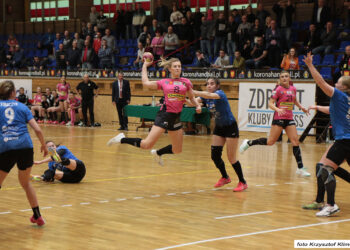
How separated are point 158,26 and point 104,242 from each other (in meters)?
19.5

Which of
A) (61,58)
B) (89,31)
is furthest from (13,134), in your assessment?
(89,31)

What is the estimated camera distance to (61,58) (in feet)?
90.9

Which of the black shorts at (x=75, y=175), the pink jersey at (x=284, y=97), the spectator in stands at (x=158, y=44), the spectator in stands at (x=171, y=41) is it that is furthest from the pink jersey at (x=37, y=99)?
the black shorts at (x=75, y=175)

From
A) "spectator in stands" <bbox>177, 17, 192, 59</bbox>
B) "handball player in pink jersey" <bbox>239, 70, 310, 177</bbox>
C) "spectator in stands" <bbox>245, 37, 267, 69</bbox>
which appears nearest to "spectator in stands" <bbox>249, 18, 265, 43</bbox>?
"spectator in stands" <bbox>245, 37, 267, 69</bbox>

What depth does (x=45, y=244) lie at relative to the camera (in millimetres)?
6211

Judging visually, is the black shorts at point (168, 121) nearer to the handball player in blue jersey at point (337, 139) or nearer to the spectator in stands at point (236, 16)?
the handball player in blue jersey at point (337, 139)

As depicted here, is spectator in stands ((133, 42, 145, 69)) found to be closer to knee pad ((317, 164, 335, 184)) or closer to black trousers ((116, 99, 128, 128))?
black trousers ((116, 99, 128, 128))

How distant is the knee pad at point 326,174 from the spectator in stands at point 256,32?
14.4 m

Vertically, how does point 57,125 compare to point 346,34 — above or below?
below

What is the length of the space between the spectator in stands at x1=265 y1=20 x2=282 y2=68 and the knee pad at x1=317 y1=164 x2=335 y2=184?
44.5 ft

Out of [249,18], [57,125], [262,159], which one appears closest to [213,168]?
[262,159]

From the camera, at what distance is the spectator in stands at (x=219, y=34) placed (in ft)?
75.5

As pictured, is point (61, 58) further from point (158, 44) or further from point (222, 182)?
point (222, 182)

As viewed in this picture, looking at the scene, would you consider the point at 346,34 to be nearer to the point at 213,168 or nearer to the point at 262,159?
the point at 262,159
